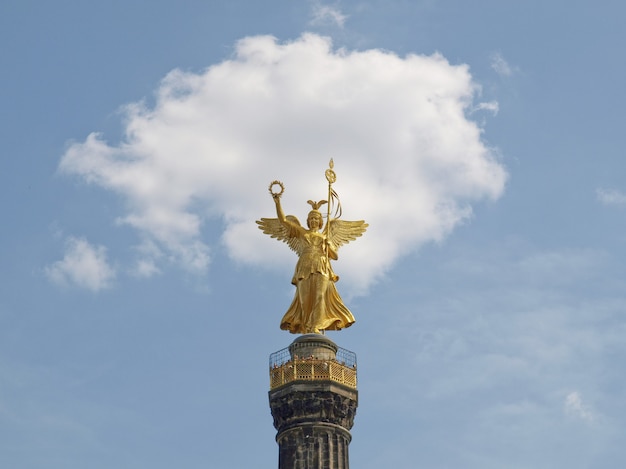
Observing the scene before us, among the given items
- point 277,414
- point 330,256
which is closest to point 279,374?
point 277,414

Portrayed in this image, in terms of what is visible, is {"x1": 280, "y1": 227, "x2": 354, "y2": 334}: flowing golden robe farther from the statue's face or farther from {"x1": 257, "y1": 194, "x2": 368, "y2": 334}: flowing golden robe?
the statue's face

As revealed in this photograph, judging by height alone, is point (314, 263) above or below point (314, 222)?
below

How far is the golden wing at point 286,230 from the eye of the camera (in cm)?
9669

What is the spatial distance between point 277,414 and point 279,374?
2192mm

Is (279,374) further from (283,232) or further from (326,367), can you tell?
(283,232)

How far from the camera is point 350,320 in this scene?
94125 millimetres

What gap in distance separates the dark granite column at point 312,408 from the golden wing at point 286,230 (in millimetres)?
7130

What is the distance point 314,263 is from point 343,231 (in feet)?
11.6

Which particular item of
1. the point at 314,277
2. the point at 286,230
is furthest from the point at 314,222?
the point at 314,277

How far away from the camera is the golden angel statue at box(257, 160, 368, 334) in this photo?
309ft

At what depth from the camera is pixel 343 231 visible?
320ft

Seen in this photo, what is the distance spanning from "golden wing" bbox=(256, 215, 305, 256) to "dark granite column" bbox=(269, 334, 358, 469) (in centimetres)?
713

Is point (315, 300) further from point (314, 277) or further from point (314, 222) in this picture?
point (314, 222)

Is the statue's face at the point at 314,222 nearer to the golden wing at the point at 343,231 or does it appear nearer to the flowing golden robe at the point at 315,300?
the golden wing at the point at 343,231
